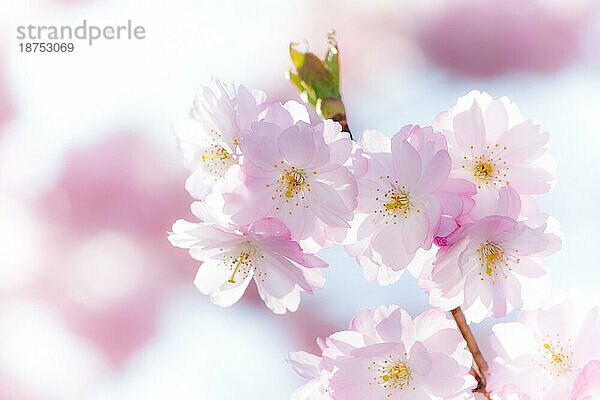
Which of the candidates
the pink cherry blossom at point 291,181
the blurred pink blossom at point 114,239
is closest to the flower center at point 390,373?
the pink cherry blossom at point 291,181

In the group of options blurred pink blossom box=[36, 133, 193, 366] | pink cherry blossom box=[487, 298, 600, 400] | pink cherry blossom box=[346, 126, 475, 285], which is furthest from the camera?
blurred pink blossom box=[36, 133, 193, 366]

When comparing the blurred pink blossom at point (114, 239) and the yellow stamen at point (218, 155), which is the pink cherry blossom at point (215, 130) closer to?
the yellow stamen at point (218, 155)

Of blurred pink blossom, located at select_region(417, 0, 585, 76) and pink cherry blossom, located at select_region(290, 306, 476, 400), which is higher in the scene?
blurred pink blossom, located at select_region(417, 0, 585, 76)

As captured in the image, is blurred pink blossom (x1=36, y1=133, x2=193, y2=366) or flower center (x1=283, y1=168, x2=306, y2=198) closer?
flower center (x1=283, y1=168, x2=306, y2=198)

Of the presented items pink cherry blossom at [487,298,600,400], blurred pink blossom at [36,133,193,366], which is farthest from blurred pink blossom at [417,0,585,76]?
pink cherry blossom at [487,298,600,400]

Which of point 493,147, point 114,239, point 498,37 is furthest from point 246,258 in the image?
point 498,37

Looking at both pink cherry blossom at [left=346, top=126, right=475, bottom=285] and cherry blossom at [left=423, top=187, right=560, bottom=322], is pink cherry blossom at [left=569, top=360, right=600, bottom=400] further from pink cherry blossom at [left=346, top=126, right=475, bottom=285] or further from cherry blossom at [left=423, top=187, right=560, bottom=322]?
pink cherry blossom at [left=346, top=126, right=475, bottom=285]
